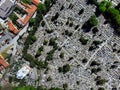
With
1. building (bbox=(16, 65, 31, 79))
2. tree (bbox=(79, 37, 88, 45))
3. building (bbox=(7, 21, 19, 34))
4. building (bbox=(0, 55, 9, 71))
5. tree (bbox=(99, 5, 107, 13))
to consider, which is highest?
building (bbox=(7, 21, 19, 34))

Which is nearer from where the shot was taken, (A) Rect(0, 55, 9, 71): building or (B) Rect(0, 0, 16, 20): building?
(A) Rect(0, 55, 9, 71): building

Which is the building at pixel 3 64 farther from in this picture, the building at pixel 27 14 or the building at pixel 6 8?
the building at pixel 6 8

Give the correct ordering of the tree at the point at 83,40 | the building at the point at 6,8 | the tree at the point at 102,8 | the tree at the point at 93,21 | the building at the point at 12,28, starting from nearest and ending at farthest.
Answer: the tree at the point at 102,8 → the tree at the point at 93,21 → the tree at the point at 83,40 → the building at the point at 12,28 → the building at the point at 6,8

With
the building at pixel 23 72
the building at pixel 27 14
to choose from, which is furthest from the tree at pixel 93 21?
the building at pixel 23 72

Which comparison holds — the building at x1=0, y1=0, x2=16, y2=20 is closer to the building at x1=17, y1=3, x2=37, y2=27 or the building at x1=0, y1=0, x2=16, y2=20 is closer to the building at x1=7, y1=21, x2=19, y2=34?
the building at x1=7, y1=21, x2=19, y2=34

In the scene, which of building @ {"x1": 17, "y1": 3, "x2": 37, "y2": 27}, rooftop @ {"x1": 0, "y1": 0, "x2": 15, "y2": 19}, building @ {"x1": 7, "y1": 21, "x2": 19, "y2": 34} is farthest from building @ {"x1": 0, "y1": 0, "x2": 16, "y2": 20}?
building @ {"x1": 17, "y1": 3, "x2": 37, "y2": 27}

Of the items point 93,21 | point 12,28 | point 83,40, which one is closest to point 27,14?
point 12,28

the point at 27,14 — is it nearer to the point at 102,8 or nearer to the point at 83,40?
the point at 83,40

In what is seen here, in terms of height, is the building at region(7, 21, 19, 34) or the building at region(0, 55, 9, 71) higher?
the building at region(7, 21, 19, 34)

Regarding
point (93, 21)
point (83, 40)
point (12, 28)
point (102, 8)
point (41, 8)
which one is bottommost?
point (83, 40)
